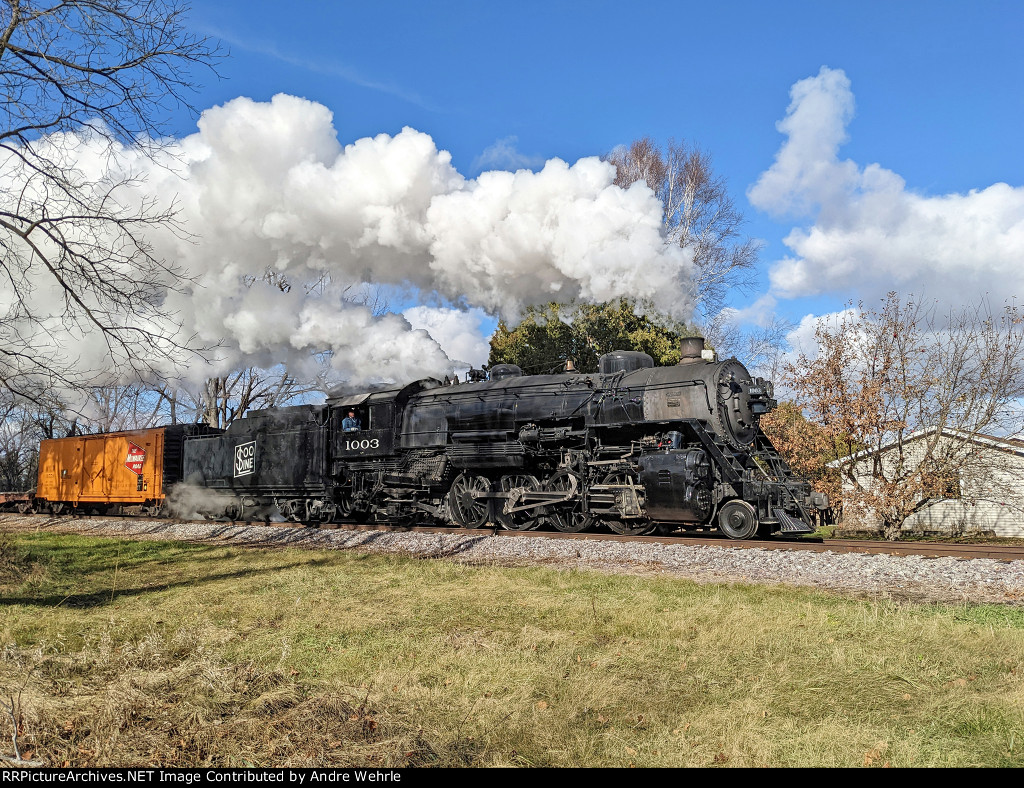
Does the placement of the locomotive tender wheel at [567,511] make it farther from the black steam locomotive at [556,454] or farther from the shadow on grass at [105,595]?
the shadow on grass at [105,595]

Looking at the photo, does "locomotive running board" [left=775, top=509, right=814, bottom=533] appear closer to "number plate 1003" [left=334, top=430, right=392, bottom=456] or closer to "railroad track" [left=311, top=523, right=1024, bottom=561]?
"railroad track" [left=311, top=523, right=1024, bottom=561]

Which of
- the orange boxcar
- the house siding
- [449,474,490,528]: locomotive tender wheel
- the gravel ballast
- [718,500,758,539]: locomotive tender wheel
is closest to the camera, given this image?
the gravel ballast

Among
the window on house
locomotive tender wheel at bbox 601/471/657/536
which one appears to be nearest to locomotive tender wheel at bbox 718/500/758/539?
locomotive tender wheel at bbox 601/471/657/536

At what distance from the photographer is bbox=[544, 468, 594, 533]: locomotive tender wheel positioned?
14.5 m

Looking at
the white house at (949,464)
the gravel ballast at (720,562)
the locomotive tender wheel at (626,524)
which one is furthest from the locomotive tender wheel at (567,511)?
the white house at (949,464)

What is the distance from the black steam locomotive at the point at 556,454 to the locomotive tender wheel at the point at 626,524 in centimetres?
3

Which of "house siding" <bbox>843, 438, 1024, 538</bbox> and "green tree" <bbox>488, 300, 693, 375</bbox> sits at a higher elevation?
"green tree" <bbox>488, 300, 693, 375</bbox>

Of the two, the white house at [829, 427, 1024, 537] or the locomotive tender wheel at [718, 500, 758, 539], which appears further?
the white house at [829, 427, 1024, 537]

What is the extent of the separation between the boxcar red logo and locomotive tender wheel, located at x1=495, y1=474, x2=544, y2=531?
1403cm

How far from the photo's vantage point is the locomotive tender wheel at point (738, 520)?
12.6 metres

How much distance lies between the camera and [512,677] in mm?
5293

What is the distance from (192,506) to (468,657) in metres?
19.9

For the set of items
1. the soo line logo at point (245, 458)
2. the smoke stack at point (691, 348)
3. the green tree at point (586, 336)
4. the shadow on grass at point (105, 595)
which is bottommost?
the shadow on grass at point (105, 595)

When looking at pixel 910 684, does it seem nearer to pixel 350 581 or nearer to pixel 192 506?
pixel 350 581
